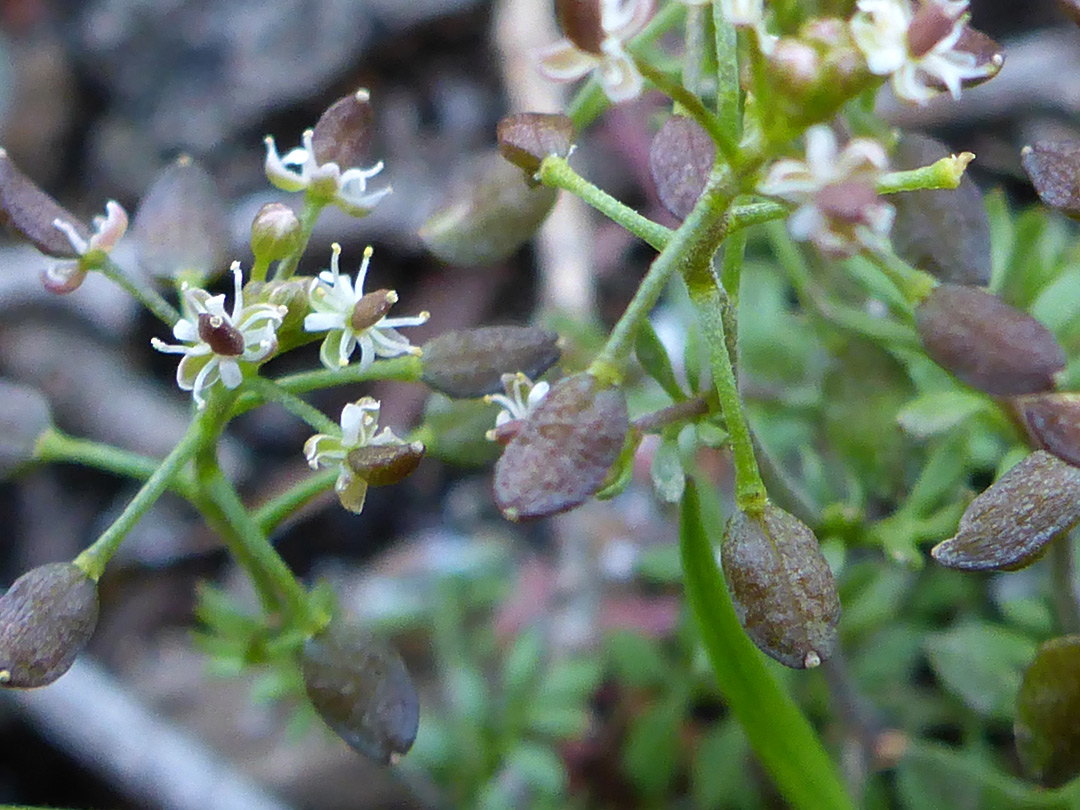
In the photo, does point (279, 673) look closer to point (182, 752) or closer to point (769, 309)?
point (182, 752)

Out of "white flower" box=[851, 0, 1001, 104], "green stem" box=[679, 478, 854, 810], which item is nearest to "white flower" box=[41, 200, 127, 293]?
"green stem" box=[679, 478, 854, 810]

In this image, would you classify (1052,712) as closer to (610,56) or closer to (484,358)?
(484,358)

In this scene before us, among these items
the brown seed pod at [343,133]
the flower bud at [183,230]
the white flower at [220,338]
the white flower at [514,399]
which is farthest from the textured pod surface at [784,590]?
the flower bud at [183,230]

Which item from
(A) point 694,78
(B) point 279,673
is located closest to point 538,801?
(B) point 279,673

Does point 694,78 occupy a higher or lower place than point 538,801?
higher

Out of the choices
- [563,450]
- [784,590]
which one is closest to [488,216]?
[563,450]

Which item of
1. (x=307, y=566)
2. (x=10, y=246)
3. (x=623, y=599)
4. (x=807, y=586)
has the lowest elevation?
(x=307, y=566)

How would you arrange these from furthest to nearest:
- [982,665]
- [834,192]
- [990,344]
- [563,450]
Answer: [982,665], [990,344], [563,450], [834,192]
